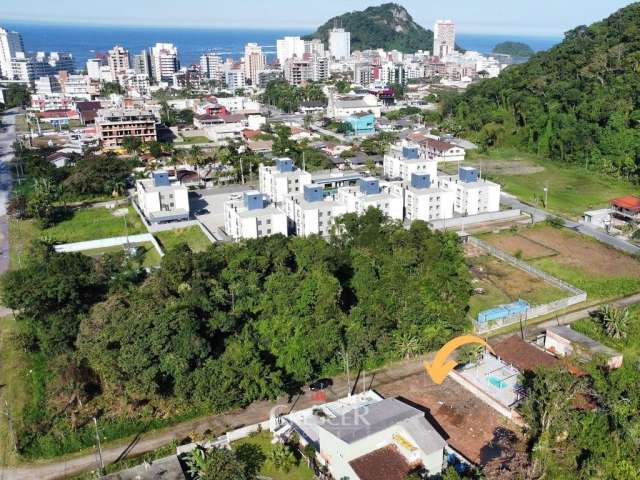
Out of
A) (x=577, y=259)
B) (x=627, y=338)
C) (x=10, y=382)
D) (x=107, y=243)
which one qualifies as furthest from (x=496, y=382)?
(x=107, y=243)

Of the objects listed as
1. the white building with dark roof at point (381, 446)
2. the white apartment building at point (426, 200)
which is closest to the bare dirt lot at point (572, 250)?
the white apartment building at point (426, 200)

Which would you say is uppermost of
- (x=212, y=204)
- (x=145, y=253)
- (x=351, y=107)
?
(x=351, y=107)

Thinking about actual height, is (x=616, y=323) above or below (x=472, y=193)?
below

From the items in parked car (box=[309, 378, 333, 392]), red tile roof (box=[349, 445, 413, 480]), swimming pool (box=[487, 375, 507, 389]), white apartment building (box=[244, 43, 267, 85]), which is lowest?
parked car (box=[309, 378, 333, 392])

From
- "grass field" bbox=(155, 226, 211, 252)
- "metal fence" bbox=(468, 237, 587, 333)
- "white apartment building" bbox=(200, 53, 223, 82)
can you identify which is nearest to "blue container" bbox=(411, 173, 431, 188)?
"metal fence" bbox=(468, 237, 587, 333)

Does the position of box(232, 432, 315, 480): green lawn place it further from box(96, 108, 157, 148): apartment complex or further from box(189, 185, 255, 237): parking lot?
box(96, 108, 157, 148): apartment complex

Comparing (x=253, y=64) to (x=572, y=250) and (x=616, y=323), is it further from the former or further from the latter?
(x=616, y=323)
